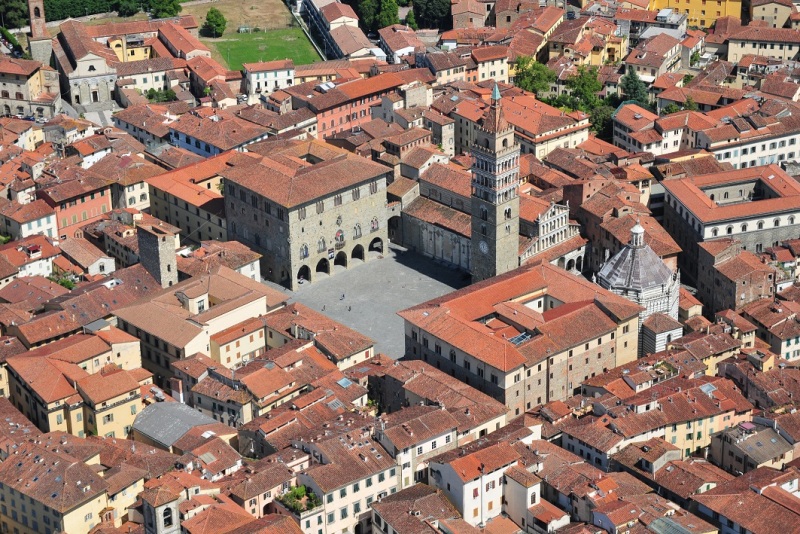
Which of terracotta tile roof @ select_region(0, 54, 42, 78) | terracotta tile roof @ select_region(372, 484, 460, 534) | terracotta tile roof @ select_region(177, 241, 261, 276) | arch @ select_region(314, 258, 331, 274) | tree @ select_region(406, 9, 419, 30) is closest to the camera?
terracotta tile roof @ select_region(372, 484, 460, 534)

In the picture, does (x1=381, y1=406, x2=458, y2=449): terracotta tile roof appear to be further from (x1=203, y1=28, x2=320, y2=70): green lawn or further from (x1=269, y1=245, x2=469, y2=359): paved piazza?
(x1=203, y1=28, x2=320, y2=70): green lawn

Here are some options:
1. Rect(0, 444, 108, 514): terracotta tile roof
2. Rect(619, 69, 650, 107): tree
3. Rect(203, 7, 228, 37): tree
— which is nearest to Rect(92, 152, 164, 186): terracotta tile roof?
Rect(0, 444, 108, 514): terracotta tile roof

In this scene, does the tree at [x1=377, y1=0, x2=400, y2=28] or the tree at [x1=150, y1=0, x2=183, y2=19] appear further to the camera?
the tree at [x1=150, y1=0, x2=183, y2=19]

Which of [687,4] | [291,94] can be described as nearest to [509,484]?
[291,94]

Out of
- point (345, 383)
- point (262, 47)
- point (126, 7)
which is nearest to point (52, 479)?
point (345, 383)

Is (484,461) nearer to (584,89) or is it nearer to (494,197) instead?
(494,197)

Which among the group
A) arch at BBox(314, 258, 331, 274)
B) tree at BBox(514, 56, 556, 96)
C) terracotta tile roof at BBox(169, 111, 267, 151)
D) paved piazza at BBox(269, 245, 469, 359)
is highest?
tree at BBox(514, 56, 556, 96)

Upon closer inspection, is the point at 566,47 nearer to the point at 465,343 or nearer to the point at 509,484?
the point at 465,343
